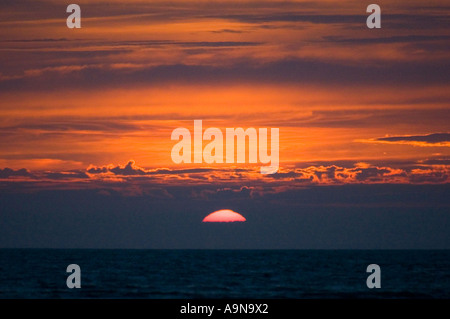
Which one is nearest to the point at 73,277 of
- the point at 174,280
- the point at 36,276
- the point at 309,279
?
the point at 36,276

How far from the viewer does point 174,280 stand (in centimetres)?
7194

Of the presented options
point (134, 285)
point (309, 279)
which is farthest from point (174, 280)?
point (309, 279)
